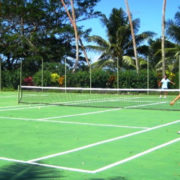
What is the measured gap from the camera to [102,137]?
8.07m

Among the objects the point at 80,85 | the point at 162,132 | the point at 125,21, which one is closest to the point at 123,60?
the point at 125,21

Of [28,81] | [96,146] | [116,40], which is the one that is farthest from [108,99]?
[116,40]

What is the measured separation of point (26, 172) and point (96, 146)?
203 cm

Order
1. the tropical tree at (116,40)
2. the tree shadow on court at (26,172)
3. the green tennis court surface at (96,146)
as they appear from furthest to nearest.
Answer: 1. the tropical tree at (116,40)
2. the green tennis court surface at (96,146)
3. the tree shadow on court at (26,172)

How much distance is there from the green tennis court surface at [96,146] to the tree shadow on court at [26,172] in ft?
0.44

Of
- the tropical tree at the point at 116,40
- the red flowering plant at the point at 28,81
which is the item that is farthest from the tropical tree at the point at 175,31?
the red flowering plant at the point at 28,81

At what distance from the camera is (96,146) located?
7074mm

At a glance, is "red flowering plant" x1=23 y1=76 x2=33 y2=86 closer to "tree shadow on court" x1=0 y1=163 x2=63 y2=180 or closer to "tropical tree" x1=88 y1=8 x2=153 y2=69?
"tropical tree" x1=88 y1=8 x2=153 y2=69

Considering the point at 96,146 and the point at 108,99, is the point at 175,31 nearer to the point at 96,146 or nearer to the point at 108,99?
the point at 108,99

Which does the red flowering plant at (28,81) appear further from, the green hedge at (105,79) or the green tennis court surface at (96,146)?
the green tennis court surface at (96,146)

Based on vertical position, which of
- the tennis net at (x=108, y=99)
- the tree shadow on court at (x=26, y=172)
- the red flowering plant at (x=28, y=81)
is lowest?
the tree shadow on court at (x=26, y=172)

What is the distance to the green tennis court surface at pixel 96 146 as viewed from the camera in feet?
17.7

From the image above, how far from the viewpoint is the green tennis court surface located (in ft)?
17.7

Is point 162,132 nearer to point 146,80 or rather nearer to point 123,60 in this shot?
point 146,80
